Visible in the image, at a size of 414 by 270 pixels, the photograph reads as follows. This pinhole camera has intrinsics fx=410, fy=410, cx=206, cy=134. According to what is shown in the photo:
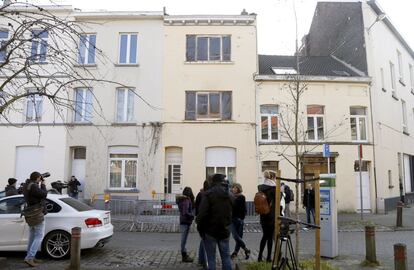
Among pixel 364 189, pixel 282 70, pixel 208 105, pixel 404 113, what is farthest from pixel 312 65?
pixel 364 189

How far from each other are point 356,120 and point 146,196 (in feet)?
37.7

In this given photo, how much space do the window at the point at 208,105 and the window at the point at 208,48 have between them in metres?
1.89

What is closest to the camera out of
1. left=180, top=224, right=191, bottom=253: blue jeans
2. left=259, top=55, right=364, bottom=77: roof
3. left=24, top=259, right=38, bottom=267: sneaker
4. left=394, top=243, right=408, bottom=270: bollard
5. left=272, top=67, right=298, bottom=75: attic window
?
left=394, top=243, right=408, bottom=270: bollard

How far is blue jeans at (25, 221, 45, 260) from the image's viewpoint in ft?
27.8

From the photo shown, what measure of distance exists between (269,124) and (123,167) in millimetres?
7714

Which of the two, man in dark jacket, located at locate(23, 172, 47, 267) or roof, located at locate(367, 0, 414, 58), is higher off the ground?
roof, located at locate(367, 0, 414, 58)

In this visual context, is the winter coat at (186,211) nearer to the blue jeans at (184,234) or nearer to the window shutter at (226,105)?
the blue jeans at (184,234)

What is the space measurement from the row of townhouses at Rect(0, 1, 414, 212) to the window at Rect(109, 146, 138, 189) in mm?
51

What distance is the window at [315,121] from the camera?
68.8ft

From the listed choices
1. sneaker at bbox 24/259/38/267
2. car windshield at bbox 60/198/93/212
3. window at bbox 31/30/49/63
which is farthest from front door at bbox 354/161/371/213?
window at bbox 31/30/49/63

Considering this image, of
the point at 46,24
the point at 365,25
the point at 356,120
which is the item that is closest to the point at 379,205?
the point at 356,120

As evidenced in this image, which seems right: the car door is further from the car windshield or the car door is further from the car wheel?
the car windshield

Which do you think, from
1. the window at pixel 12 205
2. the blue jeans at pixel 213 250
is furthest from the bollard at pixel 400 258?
the window at pixel 12 205

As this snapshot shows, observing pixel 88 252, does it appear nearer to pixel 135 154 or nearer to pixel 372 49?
pixel 135 154
